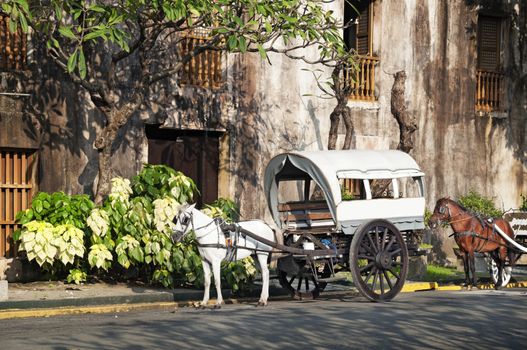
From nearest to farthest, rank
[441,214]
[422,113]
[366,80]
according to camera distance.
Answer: [441,214]
[366,80]
[422,113]

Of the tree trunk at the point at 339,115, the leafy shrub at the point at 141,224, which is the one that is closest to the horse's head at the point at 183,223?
the leafy shrub at the point at 141,224

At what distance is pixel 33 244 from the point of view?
1716cm

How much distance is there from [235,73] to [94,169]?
3.88m

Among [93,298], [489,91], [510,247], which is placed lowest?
[93,298]

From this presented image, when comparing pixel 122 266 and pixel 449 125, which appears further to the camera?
pixel 449 125

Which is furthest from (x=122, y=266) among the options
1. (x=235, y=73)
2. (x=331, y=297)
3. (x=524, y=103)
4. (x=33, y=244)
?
(x=524, y=103)

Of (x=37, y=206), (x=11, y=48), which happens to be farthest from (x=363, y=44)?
(x=37, y=206)

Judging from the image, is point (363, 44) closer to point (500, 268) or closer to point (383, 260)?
point (500, 268)

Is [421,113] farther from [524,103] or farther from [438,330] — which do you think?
[438,330]

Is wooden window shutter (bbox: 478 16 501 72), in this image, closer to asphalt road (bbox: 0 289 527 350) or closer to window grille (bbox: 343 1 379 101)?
window grille (bbox: 343 1 379 101)

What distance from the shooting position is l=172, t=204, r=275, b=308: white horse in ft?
52.1

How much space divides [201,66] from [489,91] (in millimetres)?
8727

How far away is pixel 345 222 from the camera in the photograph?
16672 millimetres

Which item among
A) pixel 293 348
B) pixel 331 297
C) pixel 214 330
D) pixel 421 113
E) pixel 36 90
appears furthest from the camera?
pixel 421 113
